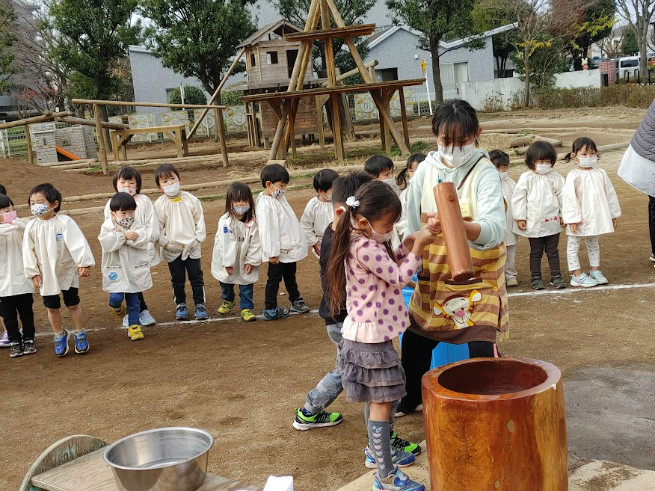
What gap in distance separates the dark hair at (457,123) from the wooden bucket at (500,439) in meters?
1.23

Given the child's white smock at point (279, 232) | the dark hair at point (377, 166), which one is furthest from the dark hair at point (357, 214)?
the child's white smock at point (279, 232)

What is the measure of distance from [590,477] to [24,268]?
4.87 m

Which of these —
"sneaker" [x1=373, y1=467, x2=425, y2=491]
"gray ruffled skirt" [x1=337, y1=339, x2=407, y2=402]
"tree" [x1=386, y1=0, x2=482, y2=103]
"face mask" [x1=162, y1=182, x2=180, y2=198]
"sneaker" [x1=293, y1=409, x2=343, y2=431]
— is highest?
"tree" [x1=386, y1=0, x2=482, y2=103]

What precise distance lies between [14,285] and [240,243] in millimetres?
1962

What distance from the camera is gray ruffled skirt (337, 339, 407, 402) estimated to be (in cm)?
356

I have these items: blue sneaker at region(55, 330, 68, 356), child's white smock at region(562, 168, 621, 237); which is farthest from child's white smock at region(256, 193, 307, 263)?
child's white smock at region(562, 168, 621, 237)

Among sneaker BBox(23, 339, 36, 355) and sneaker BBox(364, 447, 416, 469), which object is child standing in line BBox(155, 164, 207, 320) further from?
sneaker BBox(364, 447, 416, 469)

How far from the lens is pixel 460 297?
12.3ft

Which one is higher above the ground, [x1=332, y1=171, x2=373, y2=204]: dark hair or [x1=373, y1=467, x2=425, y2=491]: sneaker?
[x1=332, y1=171, x2=373, y2=204]: dark hair

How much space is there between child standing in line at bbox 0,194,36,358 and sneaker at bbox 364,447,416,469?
395 cm

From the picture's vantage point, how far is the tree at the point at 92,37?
2984 cm

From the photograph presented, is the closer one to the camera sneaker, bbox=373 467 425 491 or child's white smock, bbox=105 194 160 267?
sneaker, bbox=373 467 425 491

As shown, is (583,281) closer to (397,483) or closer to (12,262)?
(397,483)

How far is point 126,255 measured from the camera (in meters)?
6.79
